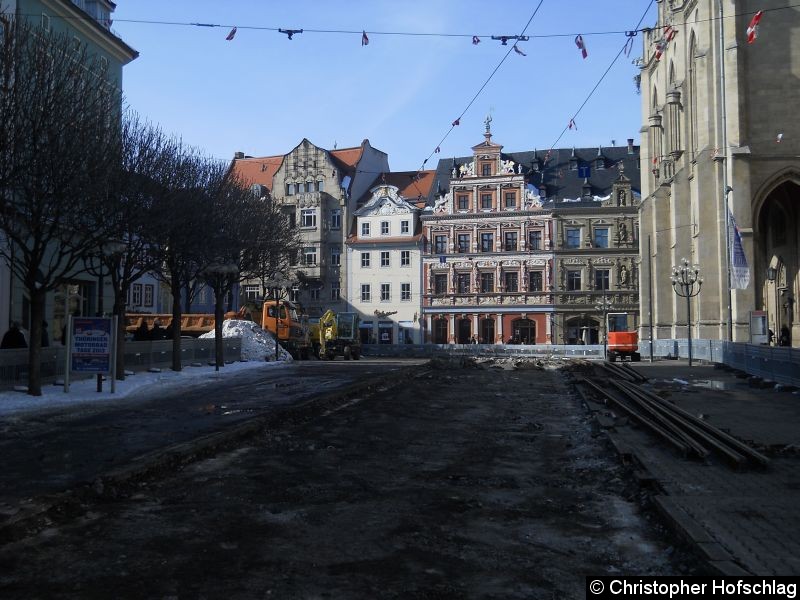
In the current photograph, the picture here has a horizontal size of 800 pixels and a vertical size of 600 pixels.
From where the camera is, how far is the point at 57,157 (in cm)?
1698

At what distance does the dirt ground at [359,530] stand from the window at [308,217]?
201 feet

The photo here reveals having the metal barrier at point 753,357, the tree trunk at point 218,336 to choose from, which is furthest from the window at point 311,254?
the tree trunk at point 218,336

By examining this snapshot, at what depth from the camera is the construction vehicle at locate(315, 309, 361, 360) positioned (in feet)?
161

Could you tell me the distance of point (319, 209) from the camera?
7088cm

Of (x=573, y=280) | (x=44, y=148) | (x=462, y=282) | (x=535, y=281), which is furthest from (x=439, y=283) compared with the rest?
(x=44, y=148)

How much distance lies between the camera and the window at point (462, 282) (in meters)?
67.8

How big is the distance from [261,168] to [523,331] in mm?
32579

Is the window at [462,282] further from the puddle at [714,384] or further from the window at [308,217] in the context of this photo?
the puddle at [714,384]

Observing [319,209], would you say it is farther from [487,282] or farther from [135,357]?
[135,357]

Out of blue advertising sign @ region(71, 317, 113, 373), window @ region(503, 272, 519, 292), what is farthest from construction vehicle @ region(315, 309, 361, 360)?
blue advertising sign @ region(71, 317, 113, 373)

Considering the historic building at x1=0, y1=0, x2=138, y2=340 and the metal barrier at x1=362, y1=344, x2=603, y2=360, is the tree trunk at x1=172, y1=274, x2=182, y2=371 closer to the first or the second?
the historic building at x1=0, y1=0, x2=138, y2=340

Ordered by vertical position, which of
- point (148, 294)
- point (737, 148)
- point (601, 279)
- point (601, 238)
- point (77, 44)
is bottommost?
point (148, 294)

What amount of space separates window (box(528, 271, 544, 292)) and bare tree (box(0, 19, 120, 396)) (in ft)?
166

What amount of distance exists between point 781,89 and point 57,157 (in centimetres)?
3786
